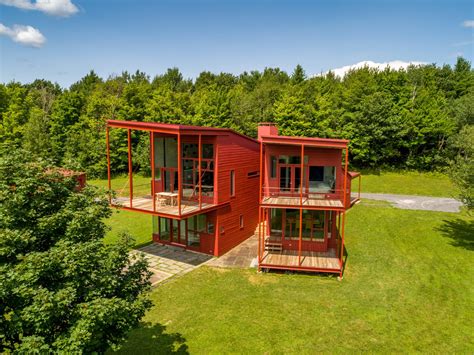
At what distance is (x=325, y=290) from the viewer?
14.9 m

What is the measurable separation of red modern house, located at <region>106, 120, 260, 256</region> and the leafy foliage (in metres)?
9.11

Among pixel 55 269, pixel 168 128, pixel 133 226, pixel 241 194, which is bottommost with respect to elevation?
pixel 133 226

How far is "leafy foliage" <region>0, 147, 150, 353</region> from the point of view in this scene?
6.10 m

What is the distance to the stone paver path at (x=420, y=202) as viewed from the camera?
26.2 meters

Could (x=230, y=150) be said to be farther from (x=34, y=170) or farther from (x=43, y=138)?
(x=43, y=138)

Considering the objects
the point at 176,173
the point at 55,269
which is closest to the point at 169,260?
the point at 176,173

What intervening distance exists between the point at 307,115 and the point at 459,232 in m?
23.2

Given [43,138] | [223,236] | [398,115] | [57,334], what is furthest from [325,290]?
[43,138]

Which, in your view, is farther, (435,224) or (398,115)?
(398,115)

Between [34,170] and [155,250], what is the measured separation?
13.0 m

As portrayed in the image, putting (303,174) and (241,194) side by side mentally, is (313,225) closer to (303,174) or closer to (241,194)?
(303,174)

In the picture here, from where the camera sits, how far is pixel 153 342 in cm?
1130

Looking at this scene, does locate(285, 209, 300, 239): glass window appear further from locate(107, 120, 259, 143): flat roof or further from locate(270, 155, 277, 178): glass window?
locate(107, 120, 259, 143): flat roof

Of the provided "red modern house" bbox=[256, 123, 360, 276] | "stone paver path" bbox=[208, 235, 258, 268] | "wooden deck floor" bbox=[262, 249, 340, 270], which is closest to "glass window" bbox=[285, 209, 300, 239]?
"red modern house" bbox=[256, 123, 360, 276]
